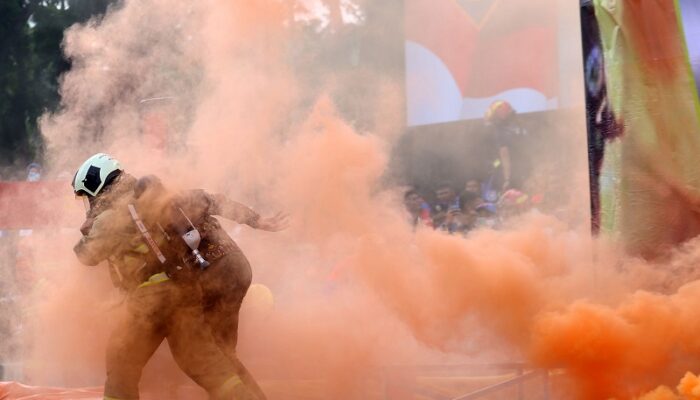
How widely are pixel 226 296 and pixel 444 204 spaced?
14.0 ft

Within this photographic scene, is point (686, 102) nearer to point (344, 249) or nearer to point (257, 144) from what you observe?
point (344, 249)

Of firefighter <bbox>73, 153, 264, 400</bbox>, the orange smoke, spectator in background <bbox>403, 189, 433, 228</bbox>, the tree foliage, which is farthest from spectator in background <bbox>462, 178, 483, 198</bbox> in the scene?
the tree foliage

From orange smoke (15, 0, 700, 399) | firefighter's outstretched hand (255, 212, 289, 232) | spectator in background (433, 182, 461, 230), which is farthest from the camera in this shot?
spectator in background (433, 182, 461, 230)

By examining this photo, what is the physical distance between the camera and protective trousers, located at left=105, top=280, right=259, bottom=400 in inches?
200

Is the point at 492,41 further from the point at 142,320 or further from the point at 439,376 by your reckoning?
the point at 142,320

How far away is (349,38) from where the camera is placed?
11.6 m

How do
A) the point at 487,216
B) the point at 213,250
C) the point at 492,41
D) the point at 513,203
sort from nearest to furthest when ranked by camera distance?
the point at 213,250 < the point at 513,203 < the point at 487,216 < the point at 492,41

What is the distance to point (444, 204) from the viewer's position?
9594 mm

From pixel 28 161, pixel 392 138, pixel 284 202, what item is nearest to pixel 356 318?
pixel 284 202

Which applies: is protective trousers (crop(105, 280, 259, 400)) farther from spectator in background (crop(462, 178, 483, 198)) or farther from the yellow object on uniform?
spectator in background (crop(462, 178, 483, 198))

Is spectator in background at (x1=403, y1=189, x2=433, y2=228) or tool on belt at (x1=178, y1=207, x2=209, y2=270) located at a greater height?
spectator in background at (x1=403, y1=189, x2=433, y2=228)

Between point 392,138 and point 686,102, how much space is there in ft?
16.1

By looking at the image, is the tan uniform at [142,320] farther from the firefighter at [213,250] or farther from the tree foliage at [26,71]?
the tree foliage at [26,71]

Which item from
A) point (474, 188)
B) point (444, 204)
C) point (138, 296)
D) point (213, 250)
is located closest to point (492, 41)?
point (474, 188)
